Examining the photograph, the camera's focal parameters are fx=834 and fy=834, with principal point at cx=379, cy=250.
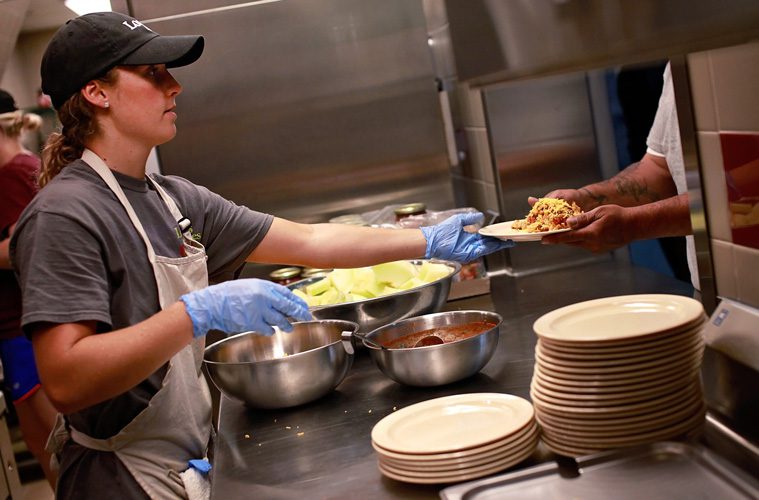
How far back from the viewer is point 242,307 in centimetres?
195

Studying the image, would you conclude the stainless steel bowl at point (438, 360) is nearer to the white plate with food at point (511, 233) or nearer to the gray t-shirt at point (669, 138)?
the white plate with food at point (511, 233)

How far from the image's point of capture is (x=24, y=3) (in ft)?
14.9

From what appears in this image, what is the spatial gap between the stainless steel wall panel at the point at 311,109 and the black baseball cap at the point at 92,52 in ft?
5.36

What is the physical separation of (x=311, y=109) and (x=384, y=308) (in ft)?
5.08

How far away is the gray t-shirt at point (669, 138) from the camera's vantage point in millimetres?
2521

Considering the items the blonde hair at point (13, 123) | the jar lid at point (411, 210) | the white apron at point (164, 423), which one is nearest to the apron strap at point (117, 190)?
the white apron at point (164, 423)

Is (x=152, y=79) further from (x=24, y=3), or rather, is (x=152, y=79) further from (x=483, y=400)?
(x=24, y=3)

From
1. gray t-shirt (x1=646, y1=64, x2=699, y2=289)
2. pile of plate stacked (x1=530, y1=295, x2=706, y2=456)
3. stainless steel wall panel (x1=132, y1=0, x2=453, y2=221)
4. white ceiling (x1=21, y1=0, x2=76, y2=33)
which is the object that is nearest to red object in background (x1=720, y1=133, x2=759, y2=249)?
pile of plate stacked (x1=530, y1=295, x2=706, y2=456)

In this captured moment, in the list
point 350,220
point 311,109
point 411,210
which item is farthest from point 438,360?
point 311,109

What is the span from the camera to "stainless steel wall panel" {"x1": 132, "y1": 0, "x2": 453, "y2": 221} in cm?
374

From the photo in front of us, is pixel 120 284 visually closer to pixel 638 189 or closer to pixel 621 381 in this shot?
pixel 621 381

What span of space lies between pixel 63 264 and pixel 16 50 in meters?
3.59

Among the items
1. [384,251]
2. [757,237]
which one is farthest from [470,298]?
[757,237]

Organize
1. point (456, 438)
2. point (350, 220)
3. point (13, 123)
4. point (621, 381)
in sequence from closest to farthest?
point (621, 381) → point (456, 438) → point (350, 220) → point (13, 123)
